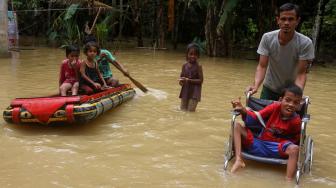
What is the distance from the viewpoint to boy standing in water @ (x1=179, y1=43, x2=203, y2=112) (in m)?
6.64

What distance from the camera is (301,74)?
468 centimetres

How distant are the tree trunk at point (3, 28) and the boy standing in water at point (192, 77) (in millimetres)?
8410

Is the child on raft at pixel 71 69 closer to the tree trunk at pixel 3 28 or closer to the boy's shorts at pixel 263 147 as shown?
the boy's shorts at pixel 263 147

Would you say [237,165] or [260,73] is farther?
[260,73]

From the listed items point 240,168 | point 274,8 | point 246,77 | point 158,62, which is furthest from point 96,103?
point 274,8

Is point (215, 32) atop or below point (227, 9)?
below

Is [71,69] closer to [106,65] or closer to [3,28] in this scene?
[106,65]

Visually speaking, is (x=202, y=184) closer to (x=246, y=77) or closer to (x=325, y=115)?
(x=325, y=115)

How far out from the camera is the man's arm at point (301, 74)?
461cm

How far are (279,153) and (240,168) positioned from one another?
439 mm

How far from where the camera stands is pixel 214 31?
1529cm

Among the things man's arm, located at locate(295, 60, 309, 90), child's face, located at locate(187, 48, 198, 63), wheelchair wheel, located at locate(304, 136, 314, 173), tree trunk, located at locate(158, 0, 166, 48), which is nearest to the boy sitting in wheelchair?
wheelchair wheel, located at locate(304, 136, 314, 173)

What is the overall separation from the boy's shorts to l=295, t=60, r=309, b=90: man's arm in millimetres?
665

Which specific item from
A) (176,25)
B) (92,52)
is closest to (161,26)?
(176,25)
